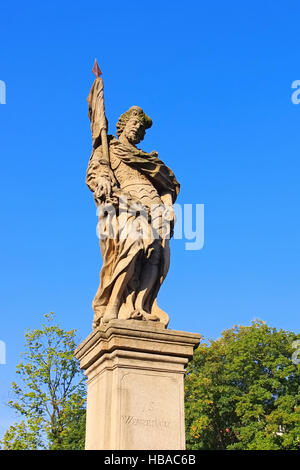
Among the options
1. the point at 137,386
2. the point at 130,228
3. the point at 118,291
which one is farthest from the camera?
the point at 130,228

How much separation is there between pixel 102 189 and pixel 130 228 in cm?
70

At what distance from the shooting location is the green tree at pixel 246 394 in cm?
3030

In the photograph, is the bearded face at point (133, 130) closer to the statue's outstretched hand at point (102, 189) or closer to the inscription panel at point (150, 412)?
the statue's outstretched hand at point (102, 189)

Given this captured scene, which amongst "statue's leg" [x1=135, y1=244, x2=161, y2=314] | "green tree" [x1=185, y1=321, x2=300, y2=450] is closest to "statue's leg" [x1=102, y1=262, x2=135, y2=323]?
"statue's leg" [x1=135, y1=244, x2=161, y2=314]

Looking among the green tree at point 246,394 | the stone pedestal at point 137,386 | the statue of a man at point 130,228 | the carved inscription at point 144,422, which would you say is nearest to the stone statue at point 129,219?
the statue of a man at point 130,228

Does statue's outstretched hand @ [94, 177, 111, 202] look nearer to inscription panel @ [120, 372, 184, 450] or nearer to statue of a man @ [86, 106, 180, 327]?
statue of a man @ [86, 106, 180, 327]

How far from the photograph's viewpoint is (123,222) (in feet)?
25.2

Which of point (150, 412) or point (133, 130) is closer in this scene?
point (150, 412)

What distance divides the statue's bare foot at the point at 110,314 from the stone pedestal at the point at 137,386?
0.21 m

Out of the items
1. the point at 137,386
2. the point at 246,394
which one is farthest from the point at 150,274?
the point at 246,394

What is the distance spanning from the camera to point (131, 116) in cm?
891

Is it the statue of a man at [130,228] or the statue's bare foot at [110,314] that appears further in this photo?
the statue of a man at [130,228]

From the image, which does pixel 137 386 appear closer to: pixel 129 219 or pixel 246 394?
pixel 129 219

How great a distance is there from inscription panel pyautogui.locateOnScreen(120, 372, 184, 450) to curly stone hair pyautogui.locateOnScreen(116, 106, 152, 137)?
→ 412cm
